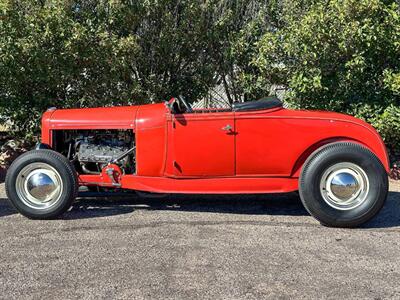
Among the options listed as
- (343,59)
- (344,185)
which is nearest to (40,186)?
(344,185)

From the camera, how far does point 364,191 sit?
17.0 feet

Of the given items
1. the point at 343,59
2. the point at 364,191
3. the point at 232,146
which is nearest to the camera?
the point at 364,191

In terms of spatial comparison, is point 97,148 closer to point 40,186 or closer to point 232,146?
point 40,186

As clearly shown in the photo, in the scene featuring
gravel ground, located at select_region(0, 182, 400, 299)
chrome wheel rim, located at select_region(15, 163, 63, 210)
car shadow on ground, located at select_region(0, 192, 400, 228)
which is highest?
chrome wheel rim, located at select_region(15, 163, 63, 210)

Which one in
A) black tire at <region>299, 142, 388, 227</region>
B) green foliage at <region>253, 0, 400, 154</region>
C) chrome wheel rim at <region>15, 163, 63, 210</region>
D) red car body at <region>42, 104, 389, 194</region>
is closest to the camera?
black tire at <region>299, 142, 388, 227</region>

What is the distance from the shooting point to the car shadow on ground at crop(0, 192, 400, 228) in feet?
18.8

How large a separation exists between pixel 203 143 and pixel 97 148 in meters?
1.33

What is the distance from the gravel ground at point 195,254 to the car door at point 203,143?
59 cm

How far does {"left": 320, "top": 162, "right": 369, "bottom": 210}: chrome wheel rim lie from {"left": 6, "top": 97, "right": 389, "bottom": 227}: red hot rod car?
0.03ft

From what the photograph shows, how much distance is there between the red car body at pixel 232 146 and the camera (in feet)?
17.4

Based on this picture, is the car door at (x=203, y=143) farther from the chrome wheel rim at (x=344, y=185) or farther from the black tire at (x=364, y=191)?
the chrome wheel rim at (x=344, y=185)

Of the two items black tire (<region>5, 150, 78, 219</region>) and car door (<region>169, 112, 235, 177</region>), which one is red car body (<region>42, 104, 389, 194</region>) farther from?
black tire (<region>5, 150, 78, 219</region>)

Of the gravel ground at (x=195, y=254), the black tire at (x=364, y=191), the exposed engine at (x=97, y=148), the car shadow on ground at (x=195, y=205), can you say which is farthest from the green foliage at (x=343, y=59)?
the exposed engine at (x=97, y=148)

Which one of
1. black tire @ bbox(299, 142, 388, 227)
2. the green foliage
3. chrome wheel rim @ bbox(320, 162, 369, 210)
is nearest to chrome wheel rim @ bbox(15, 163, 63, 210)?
black tire @ bbox(299, 142, 388, 227)
